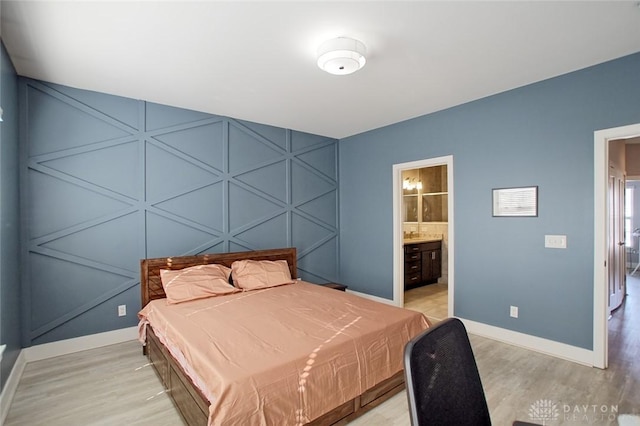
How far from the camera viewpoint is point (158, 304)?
297cm

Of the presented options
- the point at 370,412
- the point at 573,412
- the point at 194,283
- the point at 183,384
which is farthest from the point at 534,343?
the point at 194,283

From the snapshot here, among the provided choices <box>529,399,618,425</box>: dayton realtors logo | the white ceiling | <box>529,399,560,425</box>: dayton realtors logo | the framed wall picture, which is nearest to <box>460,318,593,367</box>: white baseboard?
<box>529,399,618,425</box>: dayton realtors logo

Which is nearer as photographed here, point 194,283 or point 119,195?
point 194,283

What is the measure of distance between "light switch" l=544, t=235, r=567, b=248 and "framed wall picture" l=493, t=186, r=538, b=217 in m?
0.26

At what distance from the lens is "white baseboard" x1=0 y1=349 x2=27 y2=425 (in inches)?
82.0

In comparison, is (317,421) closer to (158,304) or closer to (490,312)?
(158,304)

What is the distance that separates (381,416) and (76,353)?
300 centimetres

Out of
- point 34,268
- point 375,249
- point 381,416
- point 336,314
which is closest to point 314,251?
point 375,249

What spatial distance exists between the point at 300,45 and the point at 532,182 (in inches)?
104

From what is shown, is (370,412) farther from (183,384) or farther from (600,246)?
(600,246)

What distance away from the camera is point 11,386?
2332 millimetres

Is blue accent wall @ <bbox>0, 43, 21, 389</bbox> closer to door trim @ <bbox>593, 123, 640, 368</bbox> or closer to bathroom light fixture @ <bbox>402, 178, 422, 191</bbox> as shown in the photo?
door trim @ <bbox>593, 123, 640, 368</bbox>

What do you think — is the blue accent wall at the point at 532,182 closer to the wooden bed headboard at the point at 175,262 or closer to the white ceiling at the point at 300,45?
the white ceiling at the point at 300,45

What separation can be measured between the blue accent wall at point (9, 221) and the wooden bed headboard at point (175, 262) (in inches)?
37.9
